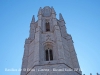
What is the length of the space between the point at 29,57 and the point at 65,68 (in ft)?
19.9

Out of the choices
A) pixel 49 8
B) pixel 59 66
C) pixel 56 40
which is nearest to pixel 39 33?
pixel 56 40

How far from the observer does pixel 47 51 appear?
26.5 m

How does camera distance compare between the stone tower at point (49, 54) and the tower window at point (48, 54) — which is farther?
the tower window at point (48, 54)

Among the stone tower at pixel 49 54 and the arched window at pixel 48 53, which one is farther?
the arched window at pixel 48 53

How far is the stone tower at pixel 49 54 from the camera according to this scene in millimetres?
22188

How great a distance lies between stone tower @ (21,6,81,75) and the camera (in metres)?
22.2

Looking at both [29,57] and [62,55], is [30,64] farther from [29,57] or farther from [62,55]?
[62,55]

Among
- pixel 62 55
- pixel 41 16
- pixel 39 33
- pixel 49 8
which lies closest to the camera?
pixel 62 55

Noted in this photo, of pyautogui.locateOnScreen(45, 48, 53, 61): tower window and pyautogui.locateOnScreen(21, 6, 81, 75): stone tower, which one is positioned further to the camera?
pyautogui.locateOnScreen(45, 48, 53, 61): tower window

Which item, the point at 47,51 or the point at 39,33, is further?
the point at 39,33

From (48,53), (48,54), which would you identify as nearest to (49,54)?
(48,54)

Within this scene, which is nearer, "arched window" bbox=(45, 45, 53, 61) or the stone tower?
the stone tower

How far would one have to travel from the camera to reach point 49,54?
84.7 feet

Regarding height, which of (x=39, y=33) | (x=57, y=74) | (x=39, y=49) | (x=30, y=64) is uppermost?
(x=39, y=33)
